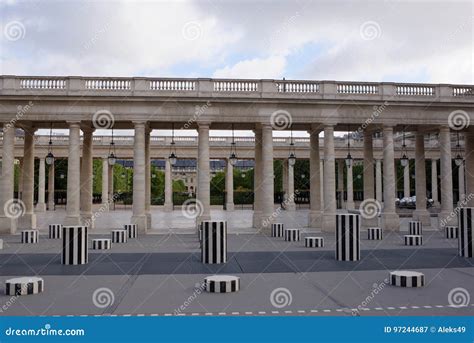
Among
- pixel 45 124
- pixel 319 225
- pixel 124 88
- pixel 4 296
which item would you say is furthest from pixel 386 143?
pixel 4 296

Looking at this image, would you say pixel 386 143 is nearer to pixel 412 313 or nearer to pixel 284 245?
pixel 284 245

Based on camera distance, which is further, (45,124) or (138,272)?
(45,124)

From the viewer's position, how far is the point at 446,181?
30797 mm

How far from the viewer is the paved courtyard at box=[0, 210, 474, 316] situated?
9.95 metres

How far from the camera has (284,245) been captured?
881 inches

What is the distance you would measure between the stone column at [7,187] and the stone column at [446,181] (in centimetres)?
2901

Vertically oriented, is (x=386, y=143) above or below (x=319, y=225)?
above

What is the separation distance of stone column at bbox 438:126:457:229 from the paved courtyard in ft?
31.0

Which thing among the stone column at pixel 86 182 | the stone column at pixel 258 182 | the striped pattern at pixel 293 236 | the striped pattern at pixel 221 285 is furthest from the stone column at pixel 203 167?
the striped pattern at pixel 221 285

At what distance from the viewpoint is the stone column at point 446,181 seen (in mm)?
30734

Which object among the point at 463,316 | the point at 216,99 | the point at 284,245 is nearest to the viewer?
the point at 463,316

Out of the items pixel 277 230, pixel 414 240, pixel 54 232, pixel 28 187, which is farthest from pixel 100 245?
pixel 414 240

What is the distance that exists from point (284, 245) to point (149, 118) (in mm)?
12638

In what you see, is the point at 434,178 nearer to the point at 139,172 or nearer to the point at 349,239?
the point at 139,172
